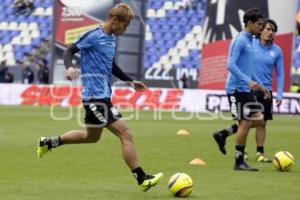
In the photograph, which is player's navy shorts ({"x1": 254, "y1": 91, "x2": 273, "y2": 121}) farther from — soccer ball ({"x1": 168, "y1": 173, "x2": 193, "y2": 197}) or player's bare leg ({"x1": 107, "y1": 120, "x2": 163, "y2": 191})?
soccer ball ({"x1": 168, "y1": 173, "x2": 193, "y2": 197})

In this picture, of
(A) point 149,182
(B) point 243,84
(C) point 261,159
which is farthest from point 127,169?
(C) point 261,159

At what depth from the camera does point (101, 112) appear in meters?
9.33

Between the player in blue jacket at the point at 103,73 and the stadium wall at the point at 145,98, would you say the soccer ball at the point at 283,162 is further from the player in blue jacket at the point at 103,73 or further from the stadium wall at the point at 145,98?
the stadium wall at the point at 145,98

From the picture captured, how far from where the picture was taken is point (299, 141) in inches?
702

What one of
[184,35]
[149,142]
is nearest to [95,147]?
[149,142]

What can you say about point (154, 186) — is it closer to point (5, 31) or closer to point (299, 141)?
point (299, 141)

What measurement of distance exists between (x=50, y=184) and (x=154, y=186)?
1208mm

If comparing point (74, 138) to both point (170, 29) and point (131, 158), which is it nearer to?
point (131, 158)

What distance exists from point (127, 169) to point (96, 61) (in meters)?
2.55

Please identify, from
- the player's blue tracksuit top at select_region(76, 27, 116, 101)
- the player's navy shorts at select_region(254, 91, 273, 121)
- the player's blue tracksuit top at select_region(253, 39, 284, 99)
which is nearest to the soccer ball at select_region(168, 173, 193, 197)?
the player's blue tracksuit top at select_region(76, 27, 116, 101)

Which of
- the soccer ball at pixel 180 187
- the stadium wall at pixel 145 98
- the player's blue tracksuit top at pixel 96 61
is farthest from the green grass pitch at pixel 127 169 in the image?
→ the stadium wall at pixel 145 98

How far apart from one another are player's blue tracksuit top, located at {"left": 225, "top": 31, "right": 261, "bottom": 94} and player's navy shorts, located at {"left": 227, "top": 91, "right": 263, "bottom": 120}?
3.4 inches

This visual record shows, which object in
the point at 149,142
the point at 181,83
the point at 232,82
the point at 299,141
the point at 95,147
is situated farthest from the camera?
the point at 181,83

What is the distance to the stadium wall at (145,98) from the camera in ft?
101
